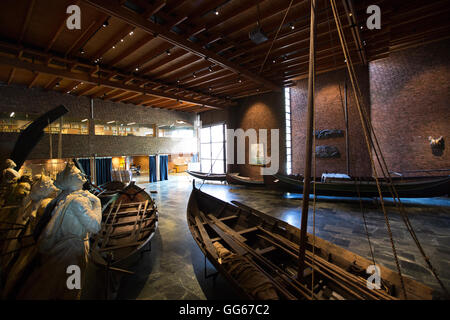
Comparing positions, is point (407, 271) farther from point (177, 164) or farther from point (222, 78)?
point (177, 164)

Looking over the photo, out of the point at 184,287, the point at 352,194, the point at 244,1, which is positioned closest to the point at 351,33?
the point at 244,1

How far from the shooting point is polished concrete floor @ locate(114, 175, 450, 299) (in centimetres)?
270

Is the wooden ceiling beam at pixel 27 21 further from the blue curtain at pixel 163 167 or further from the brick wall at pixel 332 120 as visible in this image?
the blue curtain at pixel 163 167

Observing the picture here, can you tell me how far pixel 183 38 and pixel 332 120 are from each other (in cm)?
650

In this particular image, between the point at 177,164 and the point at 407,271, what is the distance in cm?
1679

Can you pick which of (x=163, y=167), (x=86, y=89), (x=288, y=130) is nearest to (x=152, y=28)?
(x=86, y=89)

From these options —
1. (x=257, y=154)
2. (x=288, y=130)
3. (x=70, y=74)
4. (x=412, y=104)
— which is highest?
(x=70, y=74)

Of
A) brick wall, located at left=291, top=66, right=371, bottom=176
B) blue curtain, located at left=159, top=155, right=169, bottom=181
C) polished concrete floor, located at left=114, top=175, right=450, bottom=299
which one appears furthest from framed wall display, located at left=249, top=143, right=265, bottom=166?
blue curtain, located at left=159, top=155, right=169, bottom=181

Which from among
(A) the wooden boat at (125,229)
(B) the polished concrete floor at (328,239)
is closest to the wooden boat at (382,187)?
(B) the polished concrete floor at (328,239)

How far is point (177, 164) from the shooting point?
18000 millimetres

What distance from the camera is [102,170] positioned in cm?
998

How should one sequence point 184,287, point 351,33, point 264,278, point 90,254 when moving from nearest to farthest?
point 264,278, point 90,254, point 184,287, point 351,33

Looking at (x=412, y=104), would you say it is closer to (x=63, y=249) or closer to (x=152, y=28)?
(x=152, y=28)

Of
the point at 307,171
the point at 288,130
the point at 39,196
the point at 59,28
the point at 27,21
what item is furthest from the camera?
the point at 288,130
